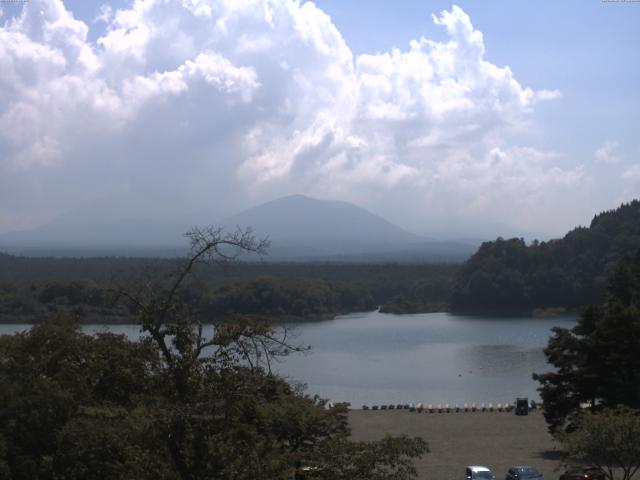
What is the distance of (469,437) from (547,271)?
4489 cm

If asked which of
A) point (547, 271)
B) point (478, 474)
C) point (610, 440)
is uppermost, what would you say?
point (547, 271)

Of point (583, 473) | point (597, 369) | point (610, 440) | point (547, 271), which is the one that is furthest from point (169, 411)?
point (547, 271)

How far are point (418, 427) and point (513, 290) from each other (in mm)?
Result: 43235

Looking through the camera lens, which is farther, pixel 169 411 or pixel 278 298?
pixel 278 298

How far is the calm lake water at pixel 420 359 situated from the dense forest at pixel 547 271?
470 cm

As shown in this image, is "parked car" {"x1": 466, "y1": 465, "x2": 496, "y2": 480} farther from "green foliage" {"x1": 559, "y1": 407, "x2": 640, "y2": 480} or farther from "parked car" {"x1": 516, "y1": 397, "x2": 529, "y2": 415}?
"parked car" {"x1": 516, "y1": 397, "x2": 529, "y2": 415}

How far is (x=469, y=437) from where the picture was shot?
1714cm

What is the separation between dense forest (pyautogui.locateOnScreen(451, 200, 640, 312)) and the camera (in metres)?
58.7

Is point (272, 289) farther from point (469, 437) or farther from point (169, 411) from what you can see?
point (169, 411)

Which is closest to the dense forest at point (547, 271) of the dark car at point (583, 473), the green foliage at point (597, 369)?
the green foliage at point (597, 369)

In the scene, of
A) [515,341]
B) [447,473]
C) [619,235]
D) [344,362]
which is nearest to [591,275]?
[619,235]

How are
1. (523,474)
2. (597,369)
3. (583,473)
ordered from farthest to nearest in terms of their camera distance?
(597,369) → (523,474) → (583,473)

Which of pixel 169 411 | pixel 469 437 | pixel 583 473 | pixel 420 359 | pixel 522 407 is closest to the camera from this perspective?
pixel 169 411

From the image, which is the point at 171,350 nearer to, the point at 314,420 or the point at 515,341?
the point at 314,420
